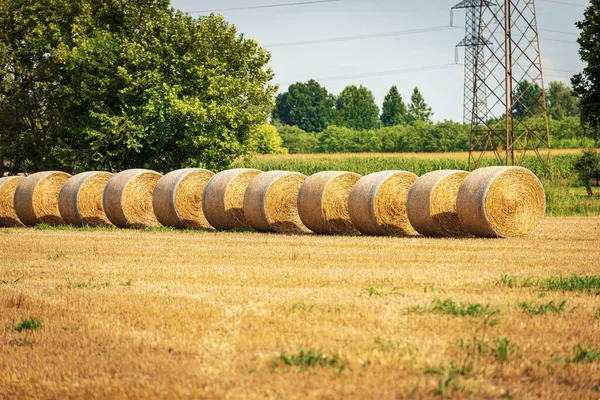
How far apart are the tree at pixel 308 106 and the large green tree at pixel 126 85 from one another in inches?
4440

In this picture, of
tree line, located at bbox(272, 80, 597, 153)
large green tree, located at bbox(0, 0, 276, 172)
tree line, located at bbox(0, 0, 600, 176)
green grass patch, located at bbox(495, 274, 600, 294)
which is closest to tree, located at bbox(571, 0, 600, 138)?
tree line, located at bbox(0, 0, 600, 176)

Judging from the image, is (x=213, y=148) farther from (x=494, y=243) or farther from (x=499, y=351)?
(x=499, y=351)

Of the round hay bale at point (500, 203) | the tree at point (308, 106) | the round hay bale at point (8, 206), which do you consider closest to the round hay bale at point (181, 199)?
the round hay bale at point (8, 206)

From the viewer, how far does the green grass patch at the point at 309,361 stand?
7.07 meters

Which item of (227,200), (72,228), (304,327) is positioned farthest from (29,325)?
(72,228)

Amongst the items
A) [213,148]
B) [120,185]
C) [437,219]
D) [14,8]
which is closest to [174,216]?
[120,185]

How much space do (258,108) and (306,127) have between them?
382 feet

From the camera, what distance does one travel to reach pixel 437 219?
20.1 metres

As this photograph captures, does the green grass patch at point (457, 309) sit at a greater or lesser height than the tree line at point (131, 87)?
lesser

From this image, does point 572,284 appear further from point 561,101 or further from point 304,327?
point 561,101

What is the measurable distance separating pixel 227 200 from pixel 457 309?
14673mm

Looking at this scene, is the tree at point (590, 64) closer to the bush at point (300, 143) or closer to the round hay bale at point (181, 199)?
the round hay bale at point (181, 199)

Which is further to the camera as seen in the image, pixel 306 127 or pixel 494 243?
pixel 306 127

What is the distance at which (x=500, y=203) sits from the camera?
19.7 metres
